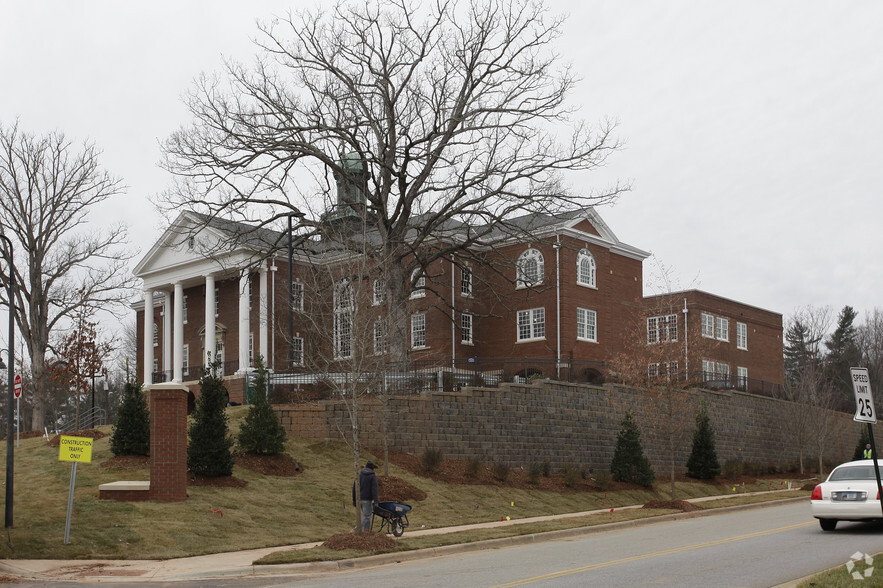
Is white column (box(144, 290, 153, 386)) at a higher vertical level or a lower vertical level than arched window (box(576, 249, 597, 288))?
lower

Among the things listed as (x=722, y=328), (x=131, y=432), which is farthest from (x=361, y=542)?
(x=722, y=328)

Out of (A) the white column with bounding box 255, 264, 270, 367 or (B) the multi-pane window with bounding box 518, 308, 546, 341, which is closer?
(B) the multi-pane window with bounding box 518, 308, 546, 341

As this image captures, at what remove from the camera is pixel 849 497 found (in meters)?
18.2

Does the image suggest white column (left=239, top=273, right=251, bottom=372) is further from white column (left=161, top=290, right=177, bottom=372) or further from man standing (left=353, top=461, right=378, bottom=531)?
man standing (left=353, top=461, right=378, bottom=531)

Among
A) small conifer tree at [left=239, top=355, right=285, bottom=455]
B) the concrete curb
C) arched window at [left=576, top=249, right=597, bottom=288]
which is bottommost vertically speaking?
the concrete curb

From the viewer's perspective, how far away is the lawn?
58.5 feet

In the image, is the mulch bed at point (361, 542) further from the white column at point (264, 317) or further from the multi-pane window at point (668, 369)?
the white column at point (264, 317)

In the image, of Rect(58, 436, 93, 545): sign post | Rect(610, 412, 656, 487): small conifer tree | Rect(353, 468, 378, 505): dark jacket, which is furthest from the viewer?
Rect(610, 412, 656, 487): small conifer tree

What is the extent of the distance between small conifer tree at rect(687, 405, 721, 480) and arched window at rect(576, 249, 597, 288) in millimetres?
11572

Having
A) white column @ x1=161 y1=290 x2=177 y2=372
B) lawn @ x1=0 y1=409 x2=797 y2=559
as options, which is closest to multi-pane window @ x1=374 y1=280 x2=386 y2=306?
lawn @ x1=0 y1=409 x2=797 y2=559

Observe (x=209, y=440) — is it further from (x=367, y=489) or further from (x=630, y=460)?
(x=630, y=460)

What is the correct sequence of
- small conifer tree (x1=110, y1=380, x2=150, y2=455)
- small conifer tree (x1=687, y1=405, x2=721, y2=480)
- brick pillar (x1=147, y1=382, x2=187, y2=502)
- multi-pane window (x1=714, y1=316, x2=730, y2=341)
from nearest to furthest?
brick pillar (x1=147, y1=382, x2=187, y2=502) → small conifer tree (x1=110, y1=380, x2=150, y2=455) → small conifer tree (x1=687, y1=405, x2=721, y2=480) → multi-pane window (x1=714, y1=316, x2=730, y2=341)

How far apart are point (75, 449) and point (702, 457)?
26862mm

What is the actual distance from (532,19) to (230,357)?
26.9m
